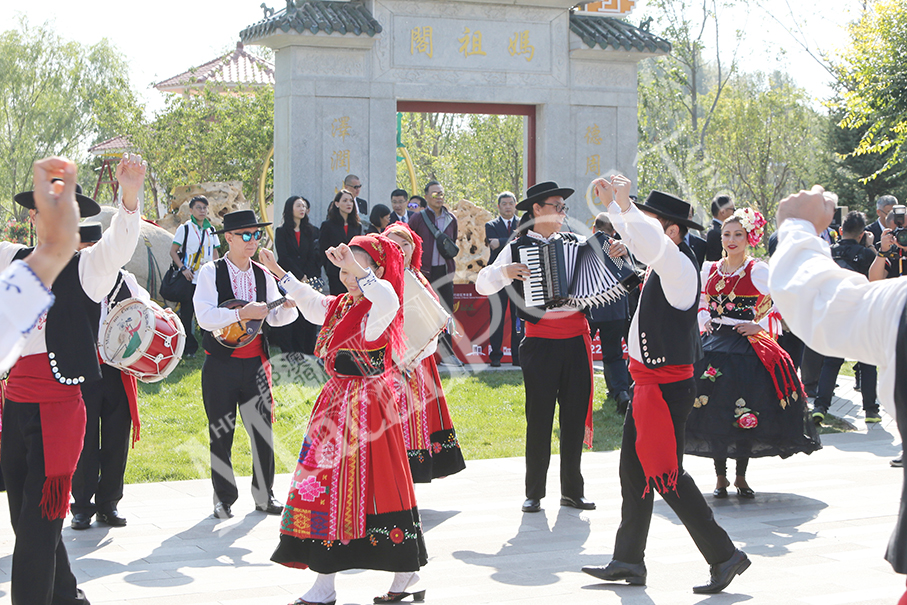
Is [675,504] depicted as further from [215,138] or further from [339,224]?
[215,138]

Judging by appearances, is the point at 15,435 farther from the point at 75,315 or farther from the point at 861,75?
the point at 861,75

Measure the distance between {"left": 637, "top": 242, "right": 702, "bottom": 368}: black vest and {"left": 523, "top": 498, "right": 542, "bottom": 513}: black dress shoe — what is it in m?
Answer: 1.84

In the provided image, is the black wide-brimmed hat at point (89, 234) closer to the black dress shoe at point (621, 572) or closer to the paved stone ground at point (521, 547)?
the paved stone ground at point (521, 547)

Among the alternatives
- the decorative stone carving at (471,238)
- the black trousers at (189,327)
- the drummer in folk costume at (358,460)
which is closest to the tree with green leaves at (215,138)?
the decorative stone carving at (471,238)

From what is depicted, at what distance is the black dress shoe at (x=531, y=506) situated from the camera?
244 inches

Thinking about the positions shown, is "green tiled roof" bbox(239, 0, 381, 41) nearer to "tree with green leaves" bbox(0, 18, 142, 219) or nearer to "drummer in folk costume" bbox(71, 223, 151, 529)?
"drummer in folk costume" bbox(71, 223, 151, 529)

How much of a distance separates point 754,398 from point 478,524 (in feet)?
6.31

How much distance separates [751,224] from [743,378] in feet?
3.22

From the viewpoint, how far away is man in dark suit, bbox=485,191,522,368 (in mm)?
11133

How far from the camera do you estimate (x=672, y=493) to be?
4562 millimetres

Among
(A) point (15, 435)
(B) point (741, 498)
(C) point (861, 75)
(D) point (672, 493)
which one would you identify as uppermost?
(C) point (861, 75)

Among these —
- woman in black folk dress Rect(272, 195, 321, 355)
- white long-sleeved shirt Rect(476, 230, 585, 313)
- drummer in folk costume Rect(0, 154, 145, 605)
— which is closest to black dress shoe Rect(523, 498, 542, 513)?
white long-sleeved shirt Rect(476, 230, 585, 313)

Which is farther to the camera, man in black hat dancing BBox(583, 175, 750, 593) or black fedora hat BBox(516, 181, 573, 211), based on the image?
black fedora hat BBox(516, 181, 573, 211)

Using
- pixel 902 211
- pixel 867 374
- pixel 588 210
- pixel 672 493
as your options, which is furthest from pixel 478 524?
Answer: pixel 588 210
